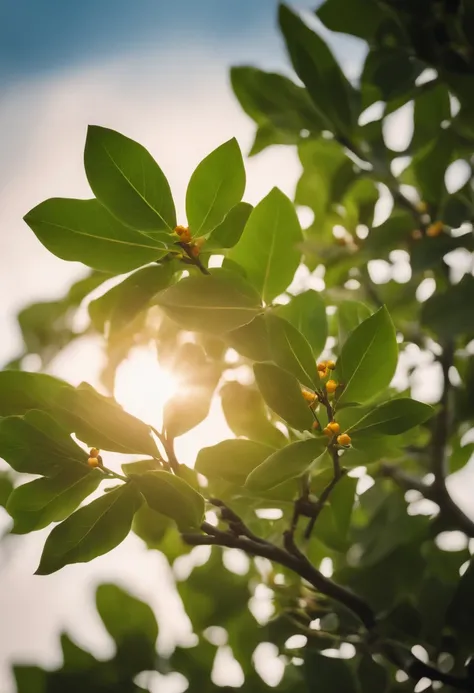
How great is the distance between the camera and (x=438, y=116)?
3.50 ft

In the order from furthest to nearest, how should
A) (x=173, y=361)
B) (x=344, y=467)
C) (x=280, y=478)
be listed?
(x=173, y=361) → (x=344, y=467) → (x=280, y=478)

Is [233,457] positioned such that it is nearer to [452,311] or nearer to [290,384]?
[290,384]

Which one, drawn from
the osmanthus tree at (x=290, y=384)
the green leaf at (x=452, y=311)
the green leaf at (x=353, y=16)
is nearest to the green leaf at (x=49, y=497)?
Answer: the osmanthus tree at (x=290, y=384)

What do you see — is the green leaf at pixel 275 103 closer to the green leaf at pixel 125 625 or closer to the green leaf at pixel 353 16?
the green leaf at pixel 353 16

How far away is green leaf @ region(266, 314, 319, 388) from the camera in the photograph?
580mm

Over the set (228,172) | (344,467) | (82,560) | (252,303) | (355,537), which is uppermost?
(228,172)

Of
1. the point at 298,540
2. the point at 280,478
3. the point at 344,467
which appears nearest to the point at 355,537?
the point at 298,540

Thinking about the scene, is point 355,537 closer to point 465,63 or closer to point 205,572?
point 205,572

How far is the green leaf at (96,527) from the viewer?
2.02ft

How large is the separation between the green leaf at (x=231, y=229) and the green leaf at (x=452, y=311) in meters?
0.43

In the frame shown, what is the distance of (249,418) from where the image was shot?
2.47 ft

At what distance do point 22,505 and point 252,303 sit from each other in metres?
0.30

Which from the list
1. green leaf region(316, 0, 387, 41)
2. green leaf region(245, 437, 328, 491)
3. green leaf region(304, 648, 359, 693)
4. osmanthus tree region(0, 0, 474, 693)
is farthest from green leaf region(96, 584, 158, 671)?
green leaf region(316, 0, 387, 41)

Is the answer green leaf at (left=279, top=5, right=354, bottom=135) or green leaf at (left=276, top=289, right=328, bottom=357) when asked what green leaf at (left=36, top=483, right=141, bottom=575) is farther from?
green leaf at (left=279, top=5, right=354, bottom=135)
